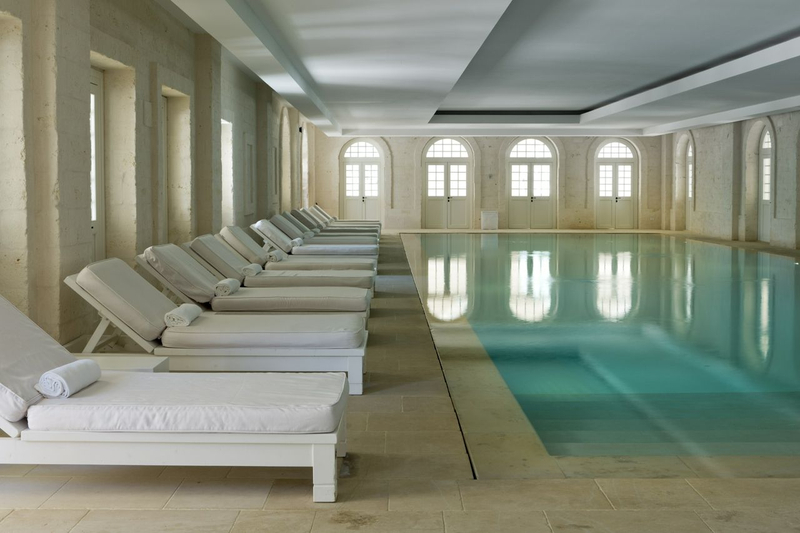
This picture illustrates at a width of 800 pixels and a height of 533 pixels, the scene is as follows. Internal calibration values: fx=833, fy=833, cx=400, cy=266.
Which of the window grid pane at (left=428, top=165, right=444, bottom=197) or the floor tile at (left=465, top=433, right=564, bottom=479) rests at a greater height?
the window grid pane at (left=428, top=165, right=444, bottom=197)

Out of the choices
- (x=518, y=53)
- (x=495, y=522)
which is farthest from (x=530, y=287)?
(x=495, y=522)

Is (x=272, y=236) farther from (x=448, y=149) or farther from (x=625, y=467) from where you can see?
(x=448, y=149)

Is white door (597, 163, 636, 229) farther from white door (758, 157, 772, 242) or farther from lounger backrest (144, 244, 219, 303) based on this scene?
lounger backrest (144, 244, 219, 303)

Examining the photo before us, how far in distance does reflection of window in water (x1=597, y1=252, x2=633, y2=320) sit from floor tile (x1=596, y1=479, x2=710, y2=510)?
539 cm

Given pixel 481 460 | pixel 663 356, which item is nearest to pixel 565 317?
pixel 663 356

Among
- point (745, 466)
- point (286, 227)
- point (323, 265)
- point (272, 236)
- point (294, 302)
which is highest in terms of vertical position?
point (286, 227)

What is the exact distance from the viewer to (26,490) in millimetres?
3545

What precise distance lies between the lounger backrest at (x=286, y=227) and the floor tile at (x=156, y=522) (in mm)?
10480

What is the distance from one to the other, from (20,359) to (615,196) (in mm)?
24120

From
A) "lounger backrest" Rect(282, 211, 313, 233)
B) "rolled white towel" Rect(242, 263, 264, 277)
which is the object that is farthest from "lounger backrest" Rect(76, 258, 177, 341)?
"lounger backrest" Rect(282, 211, 313, 233)

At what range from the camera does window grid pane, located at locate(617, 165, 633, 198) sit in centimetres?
2618

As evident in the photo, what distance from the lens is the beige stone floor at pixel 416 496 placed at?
3.20 m

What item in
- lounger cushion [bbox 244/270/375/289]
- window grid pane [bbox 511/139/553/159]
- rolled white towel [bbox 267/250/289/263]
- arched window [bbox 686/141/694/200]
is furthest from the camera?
window grid pane [bbox 511/139/553/159]

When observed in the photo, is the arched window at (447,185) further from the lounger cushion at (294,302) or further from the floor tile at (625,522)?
the floor tile at (625,522)
